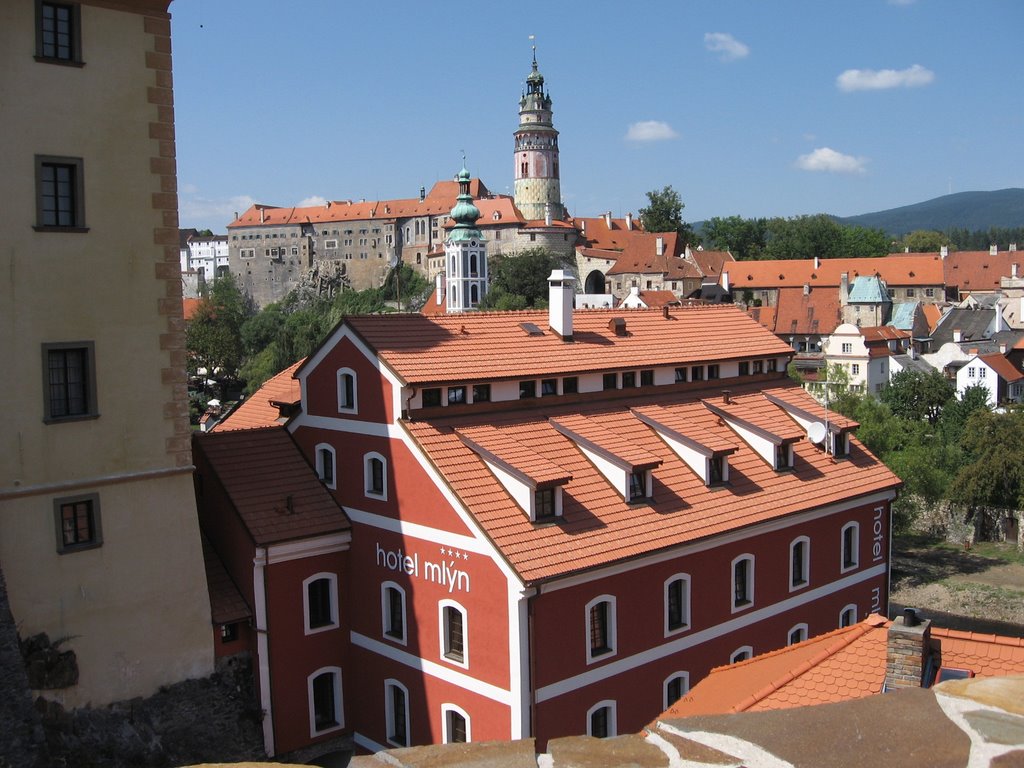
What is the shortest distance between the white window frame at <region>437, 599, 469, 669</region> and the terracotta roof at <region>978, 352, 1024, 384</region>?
65.1 meters

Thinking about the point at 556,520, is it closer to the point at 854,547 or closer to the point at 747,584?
→ the point at 747,584

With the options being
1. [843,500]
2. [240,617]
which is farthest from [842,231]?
[240,617]

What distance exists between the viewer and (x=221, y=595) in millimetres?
19328

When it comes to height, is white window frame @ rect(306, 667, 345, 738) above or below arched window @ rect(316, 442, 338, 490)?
below

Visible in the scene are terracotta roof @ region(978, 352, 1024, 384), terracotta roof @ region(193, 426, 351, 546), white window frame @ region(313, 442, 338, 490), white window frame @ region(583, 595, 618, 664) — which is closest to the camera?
white window frame @ region(583, 595, 618, 664)

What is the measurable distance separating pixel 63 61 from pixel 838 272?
99.4 meters

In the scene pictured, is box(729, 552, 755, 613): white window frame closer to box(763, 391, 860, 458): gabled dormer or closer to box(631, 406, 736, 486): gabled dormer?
box(631, 406, 736, 486): gabled dormer

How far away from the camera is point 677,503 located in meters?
21.0

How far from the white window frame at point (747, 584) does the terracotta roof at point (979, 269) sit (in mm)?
102031

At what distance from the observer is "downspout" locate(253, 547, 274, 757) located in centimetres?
1928

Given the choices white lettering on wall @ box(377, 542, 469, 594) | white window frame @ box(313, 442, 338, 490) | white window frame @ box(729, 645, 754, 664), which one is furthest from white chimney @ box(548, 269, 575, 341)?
white window frame @ box(729, 645, 754, 664)

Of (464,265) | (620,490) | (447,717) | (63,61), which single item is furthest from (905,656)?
(464,265)

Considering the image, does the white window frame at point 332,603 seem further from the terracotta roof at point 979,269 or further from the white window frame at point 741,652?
the terracotta roof at point 979,269

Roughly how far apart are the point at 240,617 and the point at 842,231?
5348 inches
